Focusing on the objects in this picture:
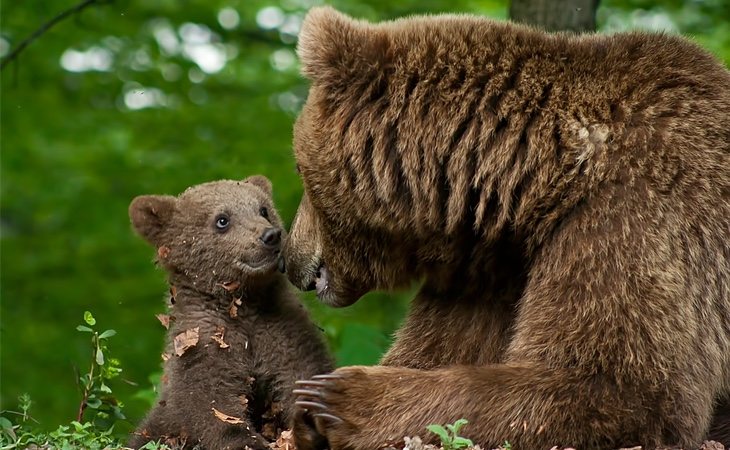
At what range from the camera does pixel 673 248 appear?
4348mm

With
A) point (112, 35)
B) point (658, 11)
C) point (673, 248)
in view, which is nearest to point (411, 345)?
point (673, 248)

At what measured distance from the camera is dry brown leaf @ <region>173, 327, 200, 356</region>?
210 inches

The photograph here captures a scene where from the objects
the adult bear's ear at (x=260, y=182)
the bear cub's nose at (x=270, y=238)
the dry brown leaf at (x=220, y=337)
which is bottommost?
the dry brown leaf at (x=220, y=337)

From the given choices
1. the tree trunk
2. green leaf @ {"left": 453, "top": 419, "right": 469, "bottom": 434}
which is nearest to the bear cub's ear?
green leaf @ {"left": 453, "top": 419, "right": 469, "bottom": 434}

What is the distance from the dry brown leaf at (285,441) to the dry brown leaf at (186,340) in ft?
2.10

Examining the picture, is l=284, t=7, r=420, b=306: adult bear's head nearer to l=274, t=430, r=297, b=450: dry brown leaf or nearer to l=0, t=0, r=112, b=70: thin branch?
l=274, t=430, r=297, b=450: dry brown leaf

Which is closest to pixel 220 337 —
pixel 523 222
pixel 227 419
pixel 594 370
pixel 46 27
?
pixel 227 419

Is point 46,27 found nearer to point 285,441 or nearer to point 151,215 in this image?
point 151,215

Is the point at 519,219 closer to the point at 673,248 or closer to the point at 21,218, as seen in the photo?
the point at 673,248

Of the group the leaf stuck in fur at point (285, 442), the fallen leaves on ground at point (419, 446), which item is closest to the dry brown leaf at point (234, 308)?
the leaf stuck in fur at point (285, 442)

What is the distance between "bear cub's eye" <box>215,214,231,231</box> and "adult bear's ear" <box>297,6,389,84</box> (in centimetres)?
109

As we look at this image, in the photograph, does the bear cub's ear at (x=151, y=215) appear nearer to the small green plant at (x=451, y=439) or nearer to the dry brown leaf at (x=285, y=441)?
the dry brown leaf at (x=285, y=441)

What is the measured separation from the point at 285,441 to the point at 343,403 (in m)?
0.64

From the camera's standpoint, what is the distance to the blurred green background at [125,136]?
10250mm
